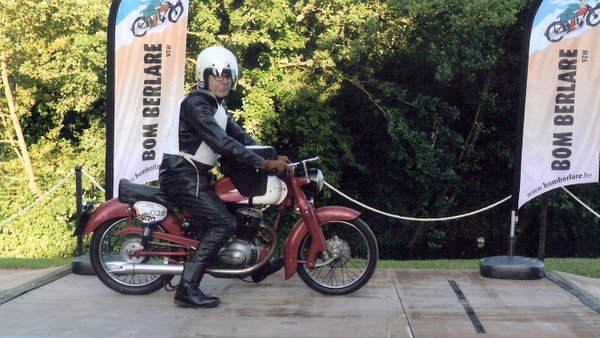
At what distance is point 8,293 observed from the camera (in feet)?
22.7

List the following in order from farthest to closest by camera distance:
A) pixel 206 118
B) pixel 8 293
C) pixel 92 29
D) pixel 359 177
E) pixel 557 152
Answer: pixel 359 177, pixel 92 29, pixel 557 152, pixel 8 293, pixel 206 118

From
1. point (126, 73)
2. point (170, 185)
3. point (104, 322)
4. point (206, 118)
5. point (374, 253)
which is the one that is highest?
point (126, 73)

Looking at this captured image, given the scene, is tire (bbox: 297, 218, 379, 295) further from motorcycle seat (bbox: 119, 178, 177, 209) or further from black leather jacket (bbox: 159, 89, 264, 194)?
motorcycle seat (bbox: 119, 178, 177, 209)

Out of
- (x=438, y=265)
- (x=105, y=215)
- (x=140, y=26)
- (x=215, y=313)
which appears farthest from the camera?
(x=438, y=265)

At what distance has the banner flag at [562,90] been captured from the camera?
785cm

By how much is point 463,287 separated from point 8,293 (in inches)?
144

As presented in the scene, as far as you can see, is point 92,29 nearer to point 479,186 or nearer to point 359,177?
point 359,177

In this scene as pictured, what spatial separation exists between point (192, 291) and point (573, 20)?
415 centimetres

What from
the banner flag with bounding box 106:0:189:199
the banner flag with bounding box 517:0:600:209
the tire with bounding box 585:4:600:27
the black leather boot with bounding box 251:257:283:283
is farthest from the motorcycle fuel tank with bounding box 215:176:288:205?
the tire with bounding box 585:4:600:27

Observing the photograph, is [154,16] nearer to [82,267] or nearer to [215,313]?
[82,267]

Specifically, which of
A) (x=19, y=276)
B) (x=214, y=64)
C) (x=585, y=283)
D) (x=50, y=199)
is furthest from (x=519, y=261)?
(x=50, y=199)

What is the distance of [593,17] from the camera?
7840mm

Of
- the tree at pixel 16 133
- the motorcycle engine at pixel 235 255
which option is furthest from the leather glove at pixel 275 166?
the tree at pixel 16 133

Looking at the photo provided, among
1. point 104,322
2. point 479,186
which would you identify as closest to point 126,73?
point 104,322
